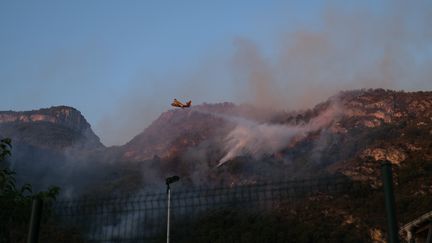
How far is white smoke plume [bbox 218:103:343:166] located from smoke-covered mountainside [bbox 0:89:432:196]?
170 millimetres

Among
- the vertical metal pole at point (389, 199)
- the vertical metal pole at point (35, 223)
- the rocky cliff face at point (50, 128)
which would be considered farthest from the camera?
the rocky cliff face at point (50, 128)

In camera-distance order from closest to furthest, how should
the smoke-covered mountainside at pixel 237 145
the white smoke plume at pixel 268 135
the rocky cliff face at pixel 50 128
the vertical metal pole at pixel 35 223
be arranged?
the vertical metal pole at pixel 35 223 → the smoke-covered mountainside at pixel 237 145 → the white smoke plume at pixel 268 135 → the rocky cliff face at pixel 50 128

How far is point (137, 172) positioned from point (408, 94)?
46.3 meters

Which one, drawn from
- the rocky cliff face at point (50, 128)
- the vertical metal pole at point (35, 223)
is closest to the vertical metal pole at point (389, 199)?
the vertical metal pole at point (35, 223)

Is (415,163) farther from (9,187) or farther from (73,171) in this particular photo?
(9,187)

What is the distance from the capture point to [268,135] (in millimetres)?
94875

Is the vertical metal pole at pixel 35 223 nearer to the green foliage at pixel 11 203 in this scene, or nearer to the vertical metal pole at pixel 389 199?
the green foliage at pixel 11 203

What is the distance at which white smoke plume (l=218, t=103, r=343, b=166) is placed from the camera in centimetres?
8969

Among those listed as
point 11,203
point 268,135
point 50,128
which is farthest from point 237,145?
point 11,203

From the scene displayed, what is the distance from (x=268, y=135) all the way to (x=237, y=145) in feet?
18.4

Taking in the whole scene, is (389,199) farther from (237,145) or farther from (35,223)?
(237,145)

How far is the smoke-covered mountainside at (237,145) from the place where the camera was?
7088 cm

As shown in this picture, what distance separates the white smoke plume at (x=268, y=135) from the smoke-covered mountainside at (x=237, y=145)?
0.56ft

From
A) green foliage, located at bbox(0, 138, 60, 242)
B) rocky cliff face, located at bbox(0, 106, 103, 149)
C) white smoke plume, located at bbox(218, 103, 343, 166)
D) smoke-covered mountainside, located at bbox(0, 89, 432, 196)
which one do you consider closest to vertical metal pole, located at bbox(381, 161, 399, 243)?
green foliage, located at bbox(0, 138, 60, 242)
